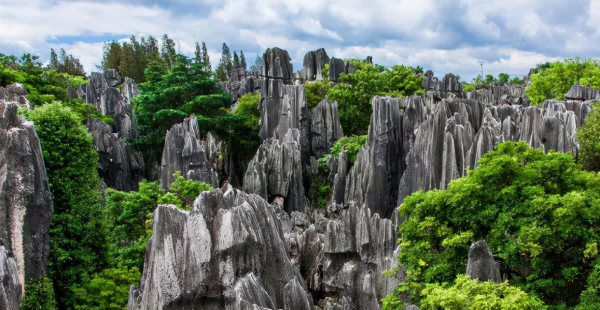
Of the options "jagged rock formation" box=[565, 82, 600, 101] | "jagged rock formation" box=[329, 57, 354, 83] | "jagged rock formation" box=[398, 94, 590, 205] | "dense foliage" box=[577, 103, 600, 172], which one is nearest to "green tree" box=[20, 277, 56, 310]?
"jagged rock formation" box=[398, 94, 590, 205]

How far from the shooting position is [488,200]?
1265cm

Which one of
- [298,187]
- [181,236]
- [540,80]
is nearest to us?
[181,236]

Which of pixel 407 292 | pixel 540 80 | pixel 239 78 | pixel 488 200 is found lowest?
pixel 407 292

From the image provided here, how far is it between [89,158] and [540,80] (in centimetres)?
4395

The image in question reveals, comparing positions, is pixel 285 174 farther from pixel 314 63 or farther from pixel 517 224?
pixel 314 63

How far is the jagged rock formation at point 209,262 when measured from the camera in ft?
38.3

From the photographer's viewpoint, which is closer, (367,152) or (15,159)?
(15,159)

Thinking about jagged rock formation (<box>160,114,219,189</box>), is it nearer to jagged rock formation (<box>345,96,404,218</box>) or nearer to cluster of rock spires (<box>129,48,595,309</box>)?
cluster of rock spires (<box>129,48,595,309</box>)

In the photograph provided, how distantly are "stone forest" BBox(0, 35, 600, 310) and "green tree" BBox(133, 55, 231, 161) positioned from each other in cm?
44

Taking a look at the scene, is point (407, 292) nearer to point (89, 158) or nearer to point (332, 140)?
point (89, 158)

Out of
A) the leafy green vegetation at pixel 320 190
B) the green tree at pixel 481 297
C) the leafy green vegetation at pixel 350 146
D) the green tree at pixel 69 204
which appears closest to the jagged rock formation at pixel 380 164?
the leafy green vegetation at pixel 350 146

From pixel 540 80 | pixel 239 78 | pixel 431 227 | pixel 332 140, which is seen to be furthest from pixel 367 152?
pixel 239 78

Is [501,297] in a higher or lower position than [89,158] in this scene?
lower

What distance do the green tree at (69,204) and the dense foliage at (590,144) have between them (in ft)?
65.1
